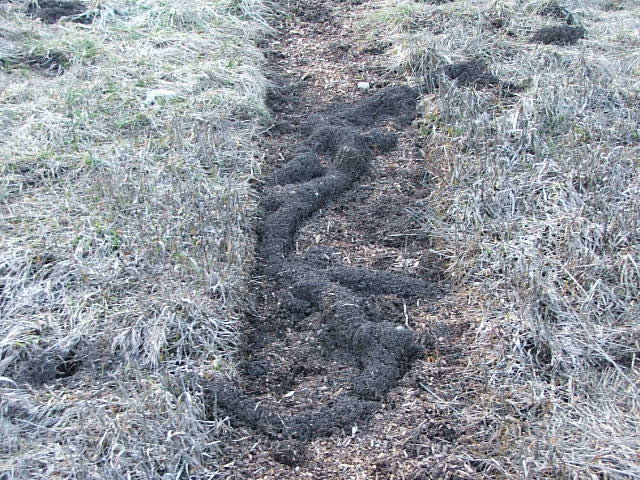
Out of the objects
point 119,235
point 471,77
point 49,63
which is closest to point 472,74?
point 471,77

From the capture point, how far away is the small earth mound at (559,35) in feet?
15.8

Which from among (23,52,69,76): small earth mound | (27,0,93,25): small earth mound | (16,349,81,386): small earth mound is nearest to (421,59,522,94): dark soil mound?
(23,52,69,76): small earth mound

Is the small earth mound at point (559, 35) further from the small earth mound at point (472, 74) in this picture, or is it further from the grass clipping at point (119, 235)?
the grass clipping at point (119, 235)

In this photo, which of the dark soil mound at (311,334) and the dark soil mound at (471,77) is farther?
the dark soil mound at (471,77)

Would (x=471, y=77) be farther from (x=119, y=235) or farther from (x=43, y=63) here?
(x=43, y=63)

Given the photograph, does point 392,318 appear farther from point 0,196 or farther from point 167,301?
point 0,196

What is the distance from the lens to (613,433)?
7.72 ft

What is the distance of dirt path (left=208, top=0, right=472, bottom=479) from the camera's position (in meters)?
2.53

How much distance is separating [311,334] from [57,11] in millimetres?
3514

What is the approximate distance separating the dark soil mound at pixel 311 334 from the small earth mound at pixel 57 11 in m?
2.25

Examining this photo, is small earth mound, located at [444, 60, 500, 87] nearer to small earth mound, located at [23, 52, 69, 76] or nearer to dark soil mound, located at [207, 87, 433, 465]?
dark soil mound, located at [207, 87, 433, 465]

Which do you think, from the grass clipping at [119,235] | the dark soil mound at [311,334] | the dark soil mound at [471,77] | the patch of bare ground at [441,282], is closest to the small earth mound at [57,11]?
the grass clipping at [119,235]

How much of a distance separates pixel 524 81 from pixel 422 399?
2496 mm

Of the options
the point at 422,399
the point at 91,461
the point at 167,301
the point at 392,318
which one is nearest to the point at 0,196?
the point at 167,301
